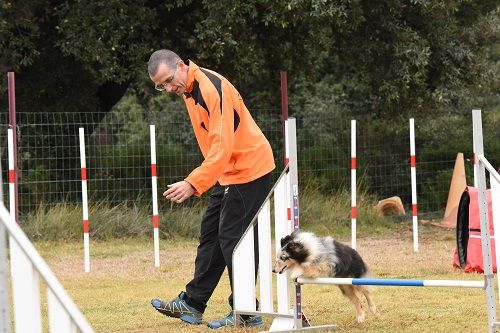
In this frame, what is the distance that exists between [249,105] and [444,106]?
328cm

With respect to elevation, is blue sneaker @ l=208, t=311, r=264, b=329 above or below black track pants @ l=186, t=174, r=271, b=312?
below

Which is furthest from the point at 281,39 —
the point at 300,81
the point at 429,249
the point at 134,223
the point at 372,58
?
the point at 429,249

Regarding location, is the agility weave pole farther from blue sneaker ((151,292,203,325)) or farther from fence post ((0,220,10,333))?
fence post ((0,220,10,333))

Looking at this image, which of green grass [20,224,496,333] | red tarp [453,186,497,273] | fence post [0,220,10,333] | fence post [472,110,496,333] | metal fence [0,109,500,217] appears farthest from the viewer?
metal fence [0,109,500,217]

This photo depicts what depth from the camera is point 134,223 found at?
44.0ft

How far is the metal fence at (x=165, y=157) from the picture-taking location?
1302 centimetres

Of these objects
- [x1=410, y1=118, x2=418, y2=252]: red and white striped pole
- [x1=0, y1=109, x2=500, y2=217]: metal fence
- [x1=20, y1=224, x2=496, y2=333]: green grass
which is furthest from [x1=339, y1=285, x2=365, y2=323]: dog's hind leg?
[x1=0, y1=109, x2=500, y2=217]: metal fence

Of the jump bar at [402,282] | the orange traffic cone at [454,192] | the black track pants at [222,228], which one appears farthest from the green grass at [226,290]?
the orange traffic cone at [454,192]

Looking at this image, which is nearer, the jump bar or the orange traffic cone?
the jump bar

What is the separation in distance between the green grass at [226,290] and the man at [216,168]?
313 millimetres

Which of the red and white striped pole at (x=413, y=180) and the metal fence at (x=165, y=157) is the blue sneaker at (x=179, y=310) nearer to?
the red and white striped pole at (x=413, y=180)

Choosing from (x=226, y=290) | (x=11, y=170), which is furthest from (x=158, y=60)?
(x=11, y=170)

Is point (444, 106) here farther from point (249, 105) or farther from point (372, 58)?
point (249, 105)

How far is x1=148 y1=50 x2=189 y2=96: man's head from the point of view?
585 cm
